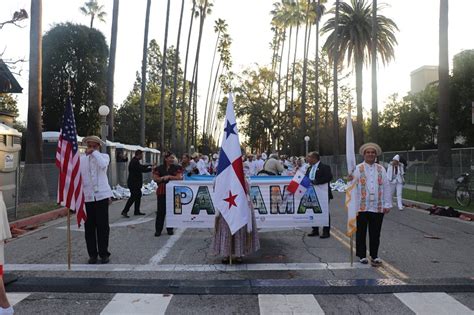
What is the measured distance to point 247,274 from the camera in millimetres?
6754

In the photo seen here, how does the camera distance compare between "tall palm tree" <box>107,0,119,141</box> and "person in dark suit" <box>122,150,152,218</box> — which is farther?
"tall palm tree" <box>107,0,119,141</box>

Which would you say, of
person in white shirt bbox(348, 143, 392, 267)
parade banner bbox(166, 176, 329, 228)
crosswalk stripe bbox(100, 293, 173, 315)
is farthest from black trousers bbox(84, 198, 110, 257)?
person in white shirt bbox(348, 143, 392, 267)

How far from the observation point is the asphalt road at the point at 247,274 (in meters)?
5.41

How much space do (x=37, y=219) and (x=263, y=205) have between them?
21.7 ft

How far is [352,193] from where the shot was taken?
729cm

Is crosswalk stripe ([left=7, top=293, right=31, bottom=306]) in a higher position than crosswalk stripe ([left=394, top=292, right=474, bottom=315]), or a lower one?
lower

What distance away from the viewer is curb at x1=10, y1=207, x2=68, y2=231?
1126 cm

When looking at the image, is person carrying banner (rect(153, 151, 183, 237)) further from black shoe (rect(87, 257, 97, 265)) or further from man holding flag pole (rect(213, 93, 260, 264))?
man holding flag pole (rect(213, 93, 260, 264))

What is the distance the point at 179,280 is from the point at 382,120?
209 ft

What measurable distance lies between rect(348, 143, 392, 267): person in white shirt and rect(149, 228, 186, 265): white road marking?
10.6 feet

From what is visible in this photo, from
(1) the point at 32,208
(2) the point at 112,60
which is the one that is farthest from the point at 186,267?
(2) the point at 112,60

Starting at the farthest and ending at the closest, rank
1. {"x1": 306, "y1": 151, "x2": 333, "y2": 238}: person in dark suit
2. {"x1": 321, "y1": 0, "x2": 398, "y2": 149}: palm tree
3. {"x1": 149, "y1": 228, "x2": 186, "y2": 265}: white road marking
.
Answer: {"x1": 321, "y1": 0, "x2": 398, "y2": 149}: palm tree, {"x1": 306, "y1": 151, "x2": 333, "y2": 238}: person in dark suit, {"x1": 149, "y1": 228, "x2": 186, "y2": 265}: white road marking

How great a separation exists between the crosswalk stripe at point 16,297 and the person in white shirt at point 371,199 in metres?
4.78

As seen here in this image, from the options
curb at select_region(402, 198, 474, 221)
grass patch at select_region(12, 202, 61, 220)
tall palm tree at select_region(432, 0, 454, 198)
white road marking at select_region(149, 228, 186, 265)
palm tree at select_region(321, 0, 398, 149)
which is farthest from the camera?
palm tree at select_region(321, 0, 398, 149)
